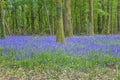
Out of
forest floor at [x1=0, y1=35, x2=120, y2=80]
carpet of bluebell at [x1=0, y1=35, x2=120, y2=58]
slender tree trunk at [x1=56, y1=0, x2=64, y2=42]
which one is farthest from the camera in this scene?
slender tree trunk at [x1=56, y1=0, x2=64, y2=42]

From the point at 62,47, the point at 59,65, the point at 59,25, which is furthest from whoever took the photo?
the point at 59,25

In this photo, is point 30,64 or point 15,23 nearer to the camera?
point 30,64

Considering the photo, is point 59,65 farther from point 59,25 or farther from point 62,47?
point 59,25

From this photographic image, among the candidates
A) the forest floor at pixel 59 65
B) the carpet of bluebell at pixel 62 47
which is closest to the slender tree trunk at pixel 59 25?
the carpet of bluebell at pixel 62 47

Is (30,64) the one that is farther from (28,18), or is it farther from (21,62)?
(28,18)

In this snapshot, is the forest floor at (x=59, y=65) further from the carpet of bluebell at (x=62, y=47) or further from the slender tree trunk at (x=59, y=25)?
the slender tree trunk at (x=59, y=25)

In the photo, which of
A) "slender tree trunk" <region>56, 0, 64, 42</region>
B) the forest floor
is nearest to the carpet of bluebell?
the forest floor

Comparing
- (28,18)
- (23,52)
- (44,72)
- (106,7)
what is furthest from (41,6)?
(44,72)

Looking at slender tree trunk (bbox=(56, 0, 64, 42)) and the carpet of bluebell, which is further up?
slender tree trunk (bbox=(56, 0, 64, 42))

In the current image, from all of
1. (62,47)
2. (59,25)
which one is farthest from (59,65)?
(59,25)

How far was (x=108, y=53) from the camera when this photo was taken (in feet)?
39.8

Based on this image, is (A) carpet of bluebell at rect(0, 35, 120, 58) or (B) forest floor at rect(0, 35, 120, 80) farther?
(A) carpet of bluebell at rect(0, 35, 120, 58)

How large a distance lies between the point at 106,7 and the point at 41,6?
11.3m

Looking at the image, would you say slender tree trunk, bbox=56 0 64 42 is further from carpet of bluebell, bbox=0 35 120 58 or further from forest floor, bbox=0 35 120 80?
forest floor, bbox=0 35 120 80
